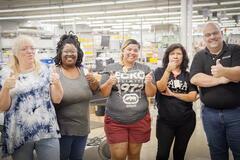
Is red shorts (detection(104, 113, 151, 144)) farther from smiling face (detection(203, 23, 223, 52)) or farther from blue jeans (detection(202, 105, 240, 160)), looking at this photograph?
smiling face (detection(203, 23, 223, 52))

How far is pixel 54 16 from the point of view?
52.0 feet

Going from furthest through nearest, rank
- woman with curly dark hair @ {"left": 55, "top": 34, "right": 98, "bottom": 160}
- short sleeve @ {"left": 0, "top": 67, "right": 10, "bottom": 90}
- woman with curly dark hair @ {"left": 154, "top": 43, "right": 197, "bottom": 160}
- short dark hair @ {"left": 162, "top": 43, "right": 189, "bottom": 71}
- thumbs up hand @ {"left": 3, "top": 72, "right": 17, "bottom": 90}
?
short dark hair @ {"left": 162, "top": 43, "right": 189, "bottom": 71} < woman with curly dark hair @ {"left": 154, "top": 43, "right": 197, "bottom": 160} < woman with curly dark hair @ {"left": 55, "top": 34, "right": 98, "bottom": 160} < short sleeve @ {"left": 0, "top": 67, "right": 10, "bottom": 90} < thumbs up hand @ {"left": 3, "top": 72, "right": 17, "bottom": 90}

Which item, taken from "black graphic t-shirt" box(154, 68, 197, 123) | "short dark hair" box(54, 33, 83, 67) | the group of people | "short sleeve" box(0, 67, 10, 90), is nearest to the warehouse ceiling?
"black graphic t-shirt" box(154, 68, 197, 123)

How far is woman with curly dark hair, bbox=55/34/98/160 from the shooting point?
2344 mm

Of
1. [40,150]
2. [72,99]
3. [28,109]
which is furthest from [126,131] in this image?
[28,109]

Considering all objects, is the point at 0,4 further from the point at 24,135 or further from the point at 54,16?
the point at 24,135

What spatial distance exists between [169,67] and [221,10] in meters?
12.0

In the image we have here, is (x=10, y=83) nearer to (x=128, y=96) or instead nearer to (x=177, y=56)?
(x=128, y=96)

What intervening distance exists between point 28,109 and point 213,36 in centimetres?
155

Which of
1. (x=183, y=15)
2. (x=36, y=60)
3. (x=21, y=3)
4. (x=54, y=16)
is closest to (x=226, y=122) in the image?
(x=36, y=60)

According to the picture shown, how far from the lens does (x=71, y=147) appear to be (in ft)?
8.13

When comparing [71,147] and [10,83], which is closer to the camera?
[10,83]

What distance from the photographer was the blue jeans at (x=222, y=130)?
93.7 inches

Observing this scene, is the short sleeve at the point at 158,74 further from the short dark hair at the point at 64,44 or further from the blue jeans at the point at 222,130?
the short dark hair at the point at 64,44
